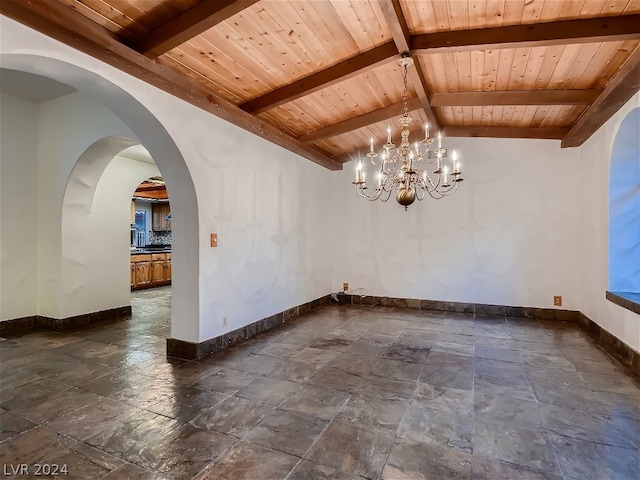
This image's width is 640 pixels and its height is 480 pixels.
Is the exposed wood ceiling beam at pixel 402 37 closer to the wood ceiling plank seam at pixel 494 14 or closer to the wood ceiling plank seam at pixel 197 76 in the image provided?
the wood ceiling plank seam at pixel 494 14

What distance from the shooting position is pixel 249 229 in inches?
162

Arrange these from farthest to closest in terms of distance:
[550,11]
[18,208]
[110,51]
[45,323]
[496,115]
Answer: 1. [496,115]
2. [45,323]
3. [18,208]
4. [550,11]
5. [110,51]

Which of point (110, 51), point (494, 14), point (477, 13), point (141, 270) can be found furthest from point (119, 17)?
point (141, 270)

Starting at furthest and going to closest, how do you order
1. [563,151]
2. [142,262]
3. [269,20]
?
[142,262]
[563,151]
[269,20]

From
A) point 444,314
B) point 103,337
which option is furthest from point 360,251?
point 103,337

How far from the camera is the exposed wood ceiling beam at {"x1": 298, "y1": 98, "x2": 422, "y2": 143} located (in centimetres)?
435

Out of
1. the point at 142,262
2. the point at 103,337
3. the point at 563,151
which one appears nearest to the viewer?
the point at 103,337

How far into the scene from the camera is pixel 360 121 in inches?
184

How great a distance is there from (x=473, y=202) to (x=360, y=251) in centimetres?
216

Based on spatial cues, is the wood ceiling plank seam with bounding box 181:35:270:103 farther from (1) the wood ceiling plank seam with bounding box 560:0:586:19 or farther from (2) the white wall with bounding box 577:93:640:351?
(2) the white wall with bounding box 577:93:640:351

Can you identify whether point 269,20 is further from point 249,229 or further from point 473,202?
point 473,202

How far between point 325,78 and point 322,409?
3.15 m

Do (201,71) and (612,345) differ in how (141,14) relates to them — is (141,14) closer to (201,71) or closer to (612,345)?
(201,71)

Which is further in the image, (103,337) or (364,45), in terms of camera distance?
(103,337)
